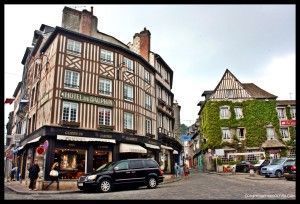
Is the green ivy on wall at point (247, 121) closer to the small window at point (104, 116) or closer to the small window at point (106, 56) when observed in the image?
the small window at point (106, 56)

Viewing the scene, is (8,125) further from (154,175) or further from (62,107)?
(154,175)

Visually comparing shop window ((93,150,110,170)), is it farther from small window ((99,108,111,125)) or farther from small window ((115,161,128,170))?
small window ((115,161,128,170))

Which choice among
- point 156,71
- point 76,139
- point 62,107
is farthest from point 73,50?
point 156,71

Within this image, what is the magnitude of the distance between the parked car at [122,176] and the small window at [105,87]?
24.0 ft

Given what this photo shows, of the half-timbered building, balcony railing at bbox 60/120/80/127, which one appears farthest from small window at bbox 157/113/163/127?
balcony railing at bbox 60/120/80/127

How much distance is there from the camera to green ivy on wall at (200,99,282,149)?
3747cm

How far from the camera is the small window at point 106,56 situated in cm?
2268

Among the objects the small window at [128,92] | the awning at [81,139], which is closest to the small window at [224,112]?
the small window at [128,92]

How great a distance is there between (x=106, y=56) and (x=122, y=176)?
34.8 ft

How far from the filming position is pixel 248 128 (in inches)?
1489

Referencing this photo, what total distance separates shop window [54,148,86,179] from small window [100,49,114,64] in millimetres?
6678

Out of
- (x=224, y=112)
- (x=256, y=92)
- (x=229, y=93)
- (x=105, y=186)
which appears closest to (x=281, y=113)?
(x=256, y=92)

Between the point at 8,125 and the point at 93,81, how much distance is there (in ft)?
90.3

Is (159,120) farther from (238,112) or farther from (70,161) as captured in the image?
(238,112)
